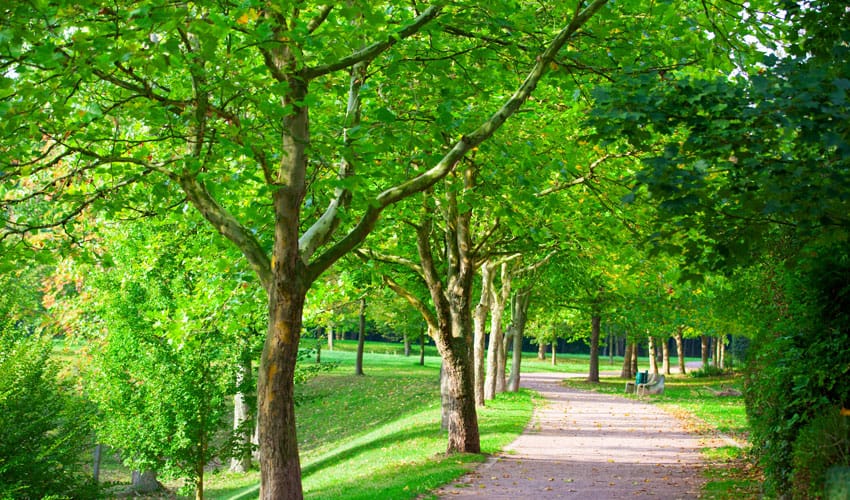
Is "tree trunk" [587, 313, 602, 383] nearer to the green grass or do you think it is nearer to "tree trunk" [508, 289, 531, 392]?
the green grass

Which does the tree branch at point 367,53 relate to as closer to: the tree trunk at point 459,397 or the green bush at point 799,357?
the green bush at point 799,357

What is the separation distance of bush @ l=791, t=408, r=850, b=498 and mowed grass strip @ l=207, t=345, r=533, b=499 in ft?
16.9

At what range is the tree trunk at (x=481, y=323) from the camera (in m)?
20.8

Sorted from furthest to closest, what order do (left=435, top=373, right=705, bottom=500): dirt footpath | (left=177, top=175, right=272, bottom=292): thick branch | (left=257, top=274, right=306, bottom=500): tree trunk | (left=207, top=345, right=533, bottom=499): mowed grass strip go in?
(left=207, top=345, right=533, bottom=499): mowed grass strip → (left=435, top=373, right=705, bottom=500): dirt footpath → (left=177, top=175, right=272, bottom=292): thick branch → (left=257, top=274, right=306, bottom=500): tree trunk

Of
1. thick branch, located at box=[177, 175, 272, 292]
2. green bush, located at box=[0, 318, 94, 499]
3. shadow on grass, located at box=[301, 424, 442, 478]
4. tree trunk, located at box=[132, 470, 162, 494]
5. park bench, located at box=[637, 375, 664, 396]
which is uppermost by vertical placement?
thick branch, located at box=[177, 175, 272, 292]

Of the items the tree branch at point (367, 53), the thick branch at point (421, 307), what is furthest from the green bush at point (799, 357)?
the thick branch at point (421, 307)

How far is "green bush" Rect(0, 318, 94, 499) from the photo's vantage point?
35.5ft

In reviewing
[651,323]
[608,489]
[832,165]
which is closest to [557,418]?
[608,489]

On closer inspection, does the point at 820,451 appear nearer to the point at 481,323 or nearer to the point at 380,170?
the point at 380,170

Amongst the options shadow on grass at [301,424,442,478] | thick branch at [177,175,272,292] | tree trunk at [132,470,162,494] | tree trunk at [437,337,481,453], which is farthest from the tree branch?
tree trunk at [132,470,162,494]

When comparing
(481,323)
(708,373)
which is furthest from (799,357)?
(708,373)

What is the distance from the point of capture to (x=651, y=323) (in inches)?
1371

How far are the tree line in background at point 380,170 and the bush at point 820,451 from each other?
4 cm

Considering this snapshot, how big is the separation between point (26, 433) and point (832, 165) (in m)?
10.7
